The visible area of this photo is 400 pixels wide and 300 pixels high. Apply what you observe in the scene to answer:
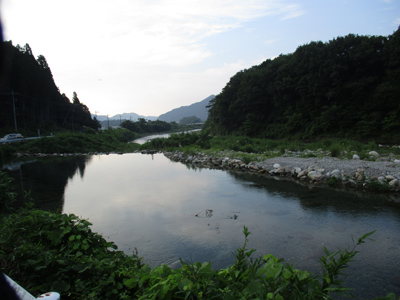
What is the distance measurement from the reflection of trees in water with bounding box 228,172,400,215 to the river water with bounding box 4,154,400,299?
0.07 ft

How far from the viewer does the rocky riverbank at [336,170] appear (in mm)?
7634

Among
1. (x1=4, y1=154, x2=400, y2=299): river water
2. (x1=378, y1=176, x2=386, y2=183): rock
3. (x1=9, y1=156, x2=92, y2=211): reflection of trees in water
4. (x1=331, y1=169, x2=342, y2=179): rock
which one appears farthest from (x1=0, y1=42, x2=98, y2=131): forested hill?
(x1=378, y1=176, x2=386, y2=183): rock

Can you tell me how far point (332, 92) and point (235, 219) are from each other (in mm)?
19624

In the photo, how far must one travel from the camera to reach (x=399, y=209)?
20.0 ft

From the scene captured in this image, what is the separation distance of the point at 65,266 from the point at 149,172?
32.3 ft

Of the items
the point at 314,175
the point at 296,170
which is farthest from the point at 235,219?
the point at 296,170

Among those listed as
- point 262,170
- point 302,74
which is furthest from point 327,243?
point 302,74

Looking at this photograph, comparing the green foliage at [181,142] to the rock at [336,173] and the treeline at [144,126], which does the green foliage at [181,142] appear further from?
the treeline at [144,126]

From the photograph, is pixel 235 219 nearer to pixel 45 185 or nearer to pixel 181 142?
pixel 45 185

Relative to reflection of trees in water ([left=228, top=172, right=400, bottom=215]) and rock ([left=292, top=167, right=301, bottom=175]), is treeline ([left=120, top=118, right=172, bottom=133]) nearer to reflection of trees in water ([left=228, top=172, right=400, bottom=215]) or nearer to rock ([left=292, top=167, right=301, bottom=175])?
rock ([left=292, top=167, right=301, bottom=175])

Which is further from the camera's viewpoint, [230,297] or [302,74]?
[302,74]

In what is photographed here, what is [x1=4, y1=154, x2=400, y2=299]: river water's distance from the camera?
411cm

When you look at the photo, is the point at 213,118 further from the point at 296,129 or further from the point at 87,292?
the point at 87,292

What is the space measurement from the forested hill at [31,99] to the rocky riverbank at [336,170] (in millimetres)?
23639
